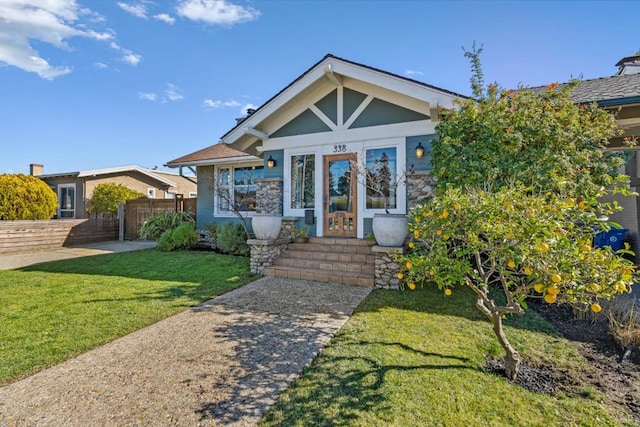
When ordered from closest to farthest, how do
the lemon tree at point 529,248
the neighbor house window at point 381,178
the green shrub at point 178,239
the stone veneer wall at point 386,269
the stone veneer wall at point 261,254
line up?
the lemon tree at point 529,248 < the stone veneer wall at point 386,269 < the stone veneer wall at point 261,254 < the neighbor house window at point 381,178 < the green shrub at point 178,239

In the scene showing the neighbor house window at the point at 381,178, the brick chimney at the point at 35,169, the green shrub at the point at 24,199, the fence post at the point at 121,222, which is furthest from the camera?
the brick chimney at the point at 35,169

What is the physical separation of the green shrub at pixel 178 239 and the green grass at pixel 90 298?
142 centimetres

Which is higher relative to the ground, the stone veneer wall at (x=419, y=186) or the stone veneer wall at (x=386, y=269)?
the stone veneer wall at (x=419, y=186)

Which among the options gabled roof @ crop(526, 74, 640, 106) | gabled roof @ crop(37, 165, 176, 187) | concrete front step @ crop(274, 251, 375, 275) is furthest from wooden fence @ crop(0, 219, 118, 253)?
gabled roof @ crop(526, 74, 640, 106)

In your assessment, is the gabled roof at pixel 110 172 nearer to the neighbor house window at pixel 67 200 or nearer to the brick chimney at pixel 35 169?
the neighbor house window at pixel 67 200

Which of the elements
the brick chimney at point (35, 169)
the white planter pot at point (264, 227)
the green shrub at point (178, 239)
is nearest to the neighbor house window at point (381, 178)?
the white planter pot at point (264, 227)

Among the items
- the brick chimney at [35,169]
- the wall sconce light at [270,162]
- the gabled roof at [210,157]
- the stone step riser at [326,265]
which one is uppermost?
the brick chimney at [35,169]

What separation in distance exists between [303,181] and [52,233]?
32.6 feet

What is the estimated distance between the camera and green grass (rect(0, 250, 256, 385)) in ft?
11.0

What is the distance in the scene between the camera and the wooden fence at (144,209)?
12570 millimetres

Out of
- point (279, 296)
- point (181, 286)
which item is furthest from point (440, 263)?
point (181, 286)

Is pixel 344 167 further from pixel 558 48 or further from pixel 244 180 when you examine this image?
pixel 558 48

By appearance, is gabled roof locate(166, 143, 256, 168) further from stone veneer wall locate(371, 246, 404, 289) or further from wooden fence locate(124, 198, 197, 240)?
stone veneer wall locate(371, 246, 404, 289)

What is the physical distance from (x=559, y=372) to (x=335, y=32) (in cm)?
981
